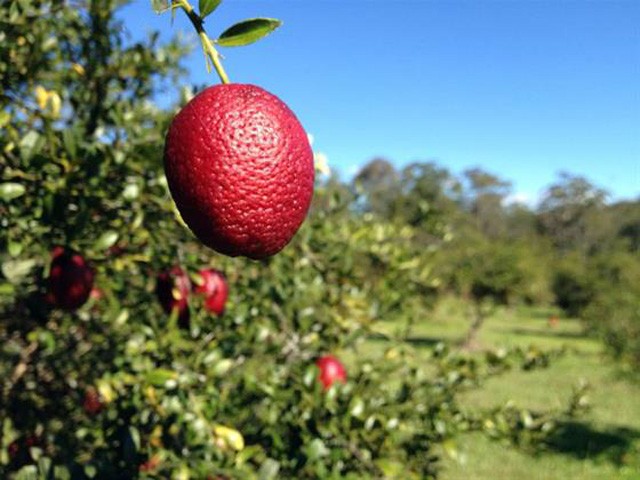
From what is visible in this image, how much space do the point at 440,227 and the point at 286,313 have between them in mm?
1650

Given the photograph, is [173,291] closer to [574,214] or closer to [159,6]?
[159,6]

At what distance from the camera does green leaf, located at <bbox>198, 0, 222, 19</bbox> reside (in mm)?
563

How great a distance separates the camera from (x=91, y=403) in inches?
88.9

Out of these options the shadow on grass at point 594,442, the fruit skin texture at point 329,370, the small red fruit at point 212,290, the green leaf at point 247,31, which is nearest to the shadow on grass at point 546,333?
the shadow on grass at point 594,442

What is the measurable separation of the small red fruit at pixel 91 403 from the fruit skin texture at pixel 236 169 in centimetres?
172

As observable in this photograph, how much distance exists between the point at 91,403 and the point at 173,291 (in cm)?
80

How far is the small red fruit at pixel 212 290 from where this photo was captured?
181 cm

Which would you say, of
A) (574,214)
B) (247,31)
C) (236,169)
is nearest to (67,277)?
(236,169)

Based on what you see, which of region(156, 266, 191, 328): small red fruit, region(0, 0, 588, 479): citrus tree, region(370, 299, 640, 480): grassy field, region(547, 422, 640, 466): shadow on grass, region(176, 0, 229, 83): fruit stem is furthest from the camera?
region(547, 422, 640, 466): shadow on grass

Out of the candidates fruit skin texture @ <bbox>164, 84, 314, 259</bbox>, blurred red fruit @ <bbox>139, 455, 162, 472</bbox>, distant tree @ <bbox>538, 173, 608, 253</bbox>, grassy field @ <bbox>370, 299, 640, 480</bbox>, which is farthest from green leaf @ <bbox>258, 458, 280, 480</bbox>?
distant tree @ <bbox>538, 173, 608, 253</bbox>

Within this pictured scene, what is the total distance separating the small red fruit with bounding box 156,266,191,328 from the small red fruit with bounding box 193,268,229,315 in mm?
52

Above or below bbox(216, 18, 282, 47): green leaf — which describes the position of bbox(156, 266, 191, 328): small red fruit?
below

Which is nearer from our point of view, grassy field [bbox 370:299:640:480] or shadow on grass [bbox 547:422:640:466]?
grassy field [bbox 370:299:640:480]

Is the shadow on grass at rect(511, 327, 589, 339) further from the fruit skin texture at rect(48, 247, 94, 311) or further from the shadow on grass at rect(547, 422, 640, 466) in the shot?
the fruit skin texture at rect(48, 247, 94, 311)
